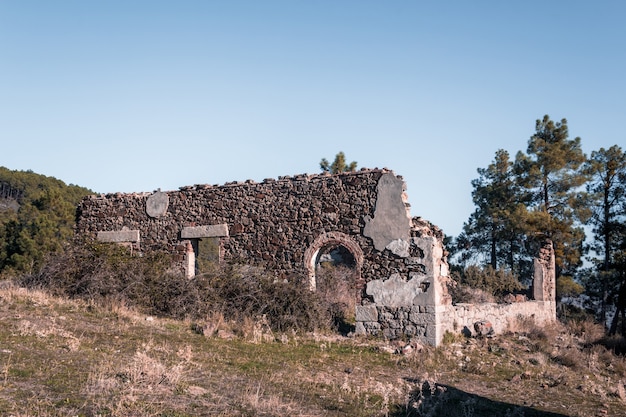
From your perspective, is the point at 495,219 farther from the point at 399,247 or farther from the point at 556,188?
the point at 399,247

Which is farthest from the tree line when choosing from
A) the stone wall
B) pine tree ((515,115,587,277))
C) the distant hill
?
the distant hill

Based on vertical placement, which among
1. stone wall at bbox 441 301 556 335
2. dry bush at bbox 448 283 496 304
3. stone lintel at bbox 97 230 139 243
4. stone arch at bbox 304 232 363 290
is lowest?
stone wall at bbox 441 301 556 335

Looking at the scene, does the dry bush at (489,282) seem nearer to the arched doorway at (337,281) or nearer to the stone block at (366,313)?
the arched doorway at (337,281)

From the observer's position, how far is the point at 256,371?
862 cm

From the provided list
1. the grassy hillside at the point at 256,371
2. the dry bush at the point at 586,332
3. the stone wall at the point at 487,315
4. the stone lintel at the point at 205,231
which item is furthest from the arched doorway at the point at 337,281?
the dry bush at the point at 586,332

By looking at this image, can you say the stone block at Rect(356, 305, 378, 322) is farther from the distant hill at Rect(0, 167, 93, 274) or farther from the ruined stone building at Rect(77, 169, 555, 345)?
the distant hill at Rect(0, 167, 93, 274)

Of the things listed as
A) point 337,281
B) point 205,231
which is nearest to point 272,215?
point 205,231

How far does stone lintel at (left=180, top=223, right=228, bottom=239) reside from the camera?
15250 millimetres

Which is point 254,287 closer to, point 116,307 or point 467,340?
point 116,307

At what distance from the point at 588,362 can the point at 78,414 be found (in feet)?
34.7

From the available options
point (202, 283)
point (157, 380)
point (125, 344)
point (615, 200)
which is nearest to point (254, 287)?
point (202, 283)

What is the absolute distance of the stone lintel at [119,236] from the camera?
654 inches

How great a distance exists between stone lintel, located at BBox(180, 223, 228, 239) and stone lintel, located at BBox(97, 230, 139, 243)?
63.4 inches

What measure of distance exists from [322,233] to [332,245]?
1.69 feet
